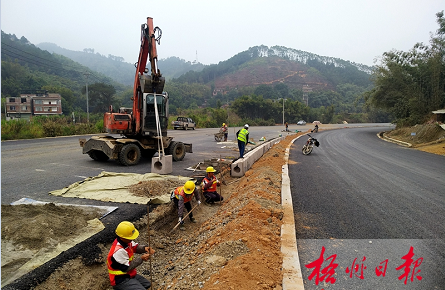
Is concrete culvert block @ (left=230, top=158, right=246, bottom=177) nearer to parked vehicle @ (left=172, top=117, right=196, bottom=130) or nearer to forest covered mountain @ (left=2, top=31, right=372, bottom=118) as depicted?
parked vehicle @ (left=172, top=117, right=196, bottom=130)

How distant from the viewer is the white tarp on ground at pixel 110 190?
7.08m

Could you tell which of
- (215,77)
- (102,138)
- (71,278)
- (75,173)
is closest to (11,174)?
(75,173)

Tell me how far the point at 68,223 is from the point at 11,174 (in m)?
5.37

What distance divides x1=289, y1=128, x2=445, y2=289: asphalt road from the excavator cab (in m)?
5.54

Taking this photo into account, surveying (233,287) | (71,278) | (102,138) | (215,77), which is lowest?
→ (71,278)

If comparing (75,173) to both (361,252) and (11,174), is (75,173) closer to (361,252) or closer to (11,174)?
(11,174)

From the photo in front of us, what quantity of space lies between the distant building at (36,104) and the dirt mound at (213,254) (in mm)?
59451

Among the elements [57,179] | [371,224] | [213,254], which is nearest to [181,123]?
[57,179]

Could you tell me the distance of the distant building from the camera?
56844mm

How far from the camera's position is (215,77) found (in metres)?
164

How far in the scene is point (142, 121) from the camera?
11852 millimetres

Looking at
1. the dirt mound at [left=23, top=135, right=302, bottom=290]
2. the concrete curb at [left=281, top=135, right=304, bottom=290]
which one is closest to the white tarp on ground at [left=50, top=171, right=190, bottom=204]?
the dirt mound at [left=23, top=135, right=302, bottom=290]

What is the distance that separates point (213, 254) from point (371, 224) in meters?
3.17

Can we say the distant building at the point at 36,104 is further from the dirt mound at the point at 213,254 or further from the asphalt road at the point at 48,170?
the dirt mound at the point at 213,254
